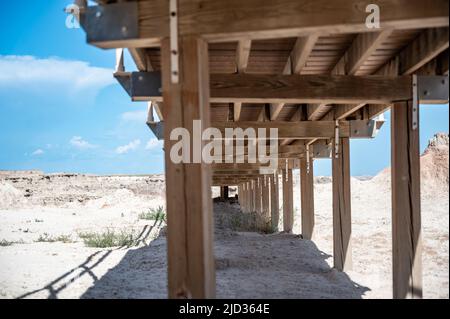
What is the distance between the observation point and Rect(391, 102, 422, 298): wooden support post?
179 inches

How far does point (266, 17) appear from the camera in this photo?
3.08 m

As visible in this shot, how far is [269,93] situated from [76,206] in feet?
81.6

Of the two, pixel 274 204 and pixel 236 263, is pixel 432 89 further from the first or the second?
pixel 274 204

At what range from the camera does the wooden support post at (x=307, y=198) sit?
10.3 meters

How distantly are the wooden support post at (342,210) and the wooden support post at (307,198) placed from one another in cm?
268

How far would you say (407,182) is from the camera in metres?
4.59

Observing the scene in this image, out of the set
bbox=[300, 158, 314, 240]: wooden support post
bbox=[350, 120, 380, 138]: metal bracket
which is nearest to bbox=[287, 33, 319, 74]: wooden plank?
bbox=[350, 120, 380, 138]: metal bracket

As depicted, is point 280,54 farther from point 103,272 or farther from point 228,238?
point 228,238

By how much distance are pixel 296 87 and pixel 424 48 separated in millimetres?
1385

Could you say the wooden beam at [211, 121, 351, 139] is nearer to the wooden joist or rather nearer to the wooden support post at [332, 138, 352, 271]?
the wooden support post at [332, 138, 352, 271]

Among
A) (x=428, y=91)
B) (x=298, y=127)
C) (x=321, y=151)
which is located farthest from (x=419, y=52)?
(x=321, y=151)

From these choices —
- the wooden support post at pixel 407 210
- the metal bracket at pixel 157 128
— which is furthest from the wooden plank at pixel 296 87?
the metal bracket at pixel 157 128

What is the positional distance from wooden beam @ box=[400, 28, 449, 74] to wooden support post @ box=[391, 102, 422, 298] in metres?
0.48
